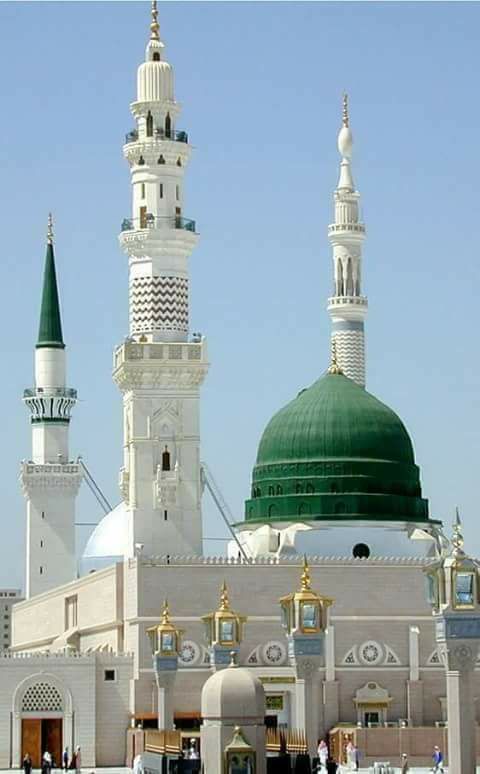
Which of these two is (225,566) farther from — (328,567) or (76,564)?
(76,564)

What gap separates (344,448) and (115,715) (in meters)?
12.2

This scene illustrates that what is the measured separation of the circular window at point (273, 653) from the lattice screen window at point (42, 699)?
19.0ft

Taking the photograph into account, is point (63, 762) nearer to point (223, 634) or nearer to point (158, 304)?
point (223, 634)

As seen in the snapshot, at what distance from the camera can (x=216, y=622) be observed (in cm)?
4797

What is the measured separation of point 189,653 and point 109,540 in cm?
1352

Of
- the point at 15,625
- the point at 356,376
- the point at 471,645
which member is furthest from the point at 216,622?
the point at 15,625

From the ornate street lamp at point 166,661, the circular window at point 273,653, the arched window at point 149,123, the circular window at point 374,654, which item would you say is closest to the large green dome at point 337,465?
the circular window at point 374,654

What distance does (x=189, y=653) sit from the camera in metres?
56.0

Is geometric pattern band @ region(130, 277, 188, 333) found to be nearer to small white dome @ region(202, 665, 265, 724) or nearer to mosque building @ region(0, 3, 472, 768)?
mosque building @ region(0, 3, 472, 768)

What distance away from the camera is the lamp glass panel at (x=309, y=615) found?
42281mm

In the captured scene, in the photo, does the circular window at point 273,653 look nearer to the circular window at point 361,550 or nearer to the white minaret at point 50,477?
the circular window at point 361,550

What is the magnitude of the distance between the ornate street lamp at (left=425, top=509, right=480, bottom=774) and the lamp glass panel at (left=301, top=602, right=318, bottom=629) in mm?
7654

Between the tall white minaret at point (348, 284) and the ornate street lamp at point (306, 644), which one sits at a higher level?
the tall white minaret at point (348, 284)

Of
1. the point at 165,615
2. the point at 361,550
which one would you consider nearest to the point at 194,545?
the point at 361,550
